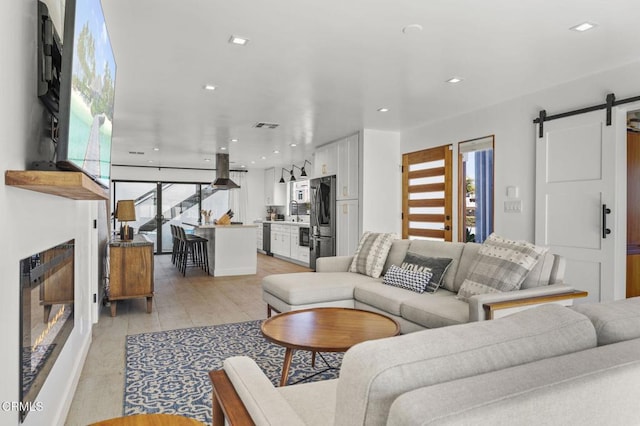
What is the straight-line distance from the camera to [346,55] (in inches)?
130

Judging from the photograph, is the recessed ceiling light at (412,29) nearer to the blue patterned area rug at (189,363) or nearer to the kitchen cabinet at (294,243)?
the blue patterned area rug at (189,363)

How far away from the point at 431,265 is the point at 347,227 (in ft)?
10.8

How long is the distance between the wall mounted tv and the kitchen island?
201 inches

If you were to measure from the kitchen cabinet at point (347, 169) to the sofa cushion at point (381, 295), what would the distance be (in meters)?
2.99

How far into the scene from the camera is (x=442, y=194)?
5.69 m

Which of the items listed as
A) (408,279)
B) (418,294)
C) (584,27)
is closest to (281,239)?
(408,279)

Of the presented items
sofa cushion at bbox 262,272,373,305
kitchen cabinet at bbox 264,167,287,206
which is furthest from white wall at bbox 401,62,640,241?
kitchen cabinet at bbox 264,167,287,206

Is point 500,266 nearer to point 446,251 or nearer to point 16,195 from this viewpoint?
point 446,251

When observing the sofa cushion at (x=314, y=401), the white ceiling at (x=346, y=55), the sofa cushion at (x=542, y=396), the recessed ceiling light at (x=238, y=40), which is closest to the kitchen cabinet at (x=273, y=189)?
the white ceiling at (x=346, y=55)

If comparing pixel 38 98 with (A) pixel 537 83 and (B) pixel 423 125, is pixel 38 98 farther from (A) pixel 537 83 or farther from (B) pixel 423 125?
(B) pixel 423 125

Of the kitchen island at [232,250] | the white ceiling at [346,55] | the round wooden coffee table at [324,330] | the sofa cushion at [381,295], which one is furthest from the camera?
the kitchen island at [232,250]

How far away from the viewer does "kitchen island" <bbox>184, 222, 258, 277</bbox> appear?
7.05 m

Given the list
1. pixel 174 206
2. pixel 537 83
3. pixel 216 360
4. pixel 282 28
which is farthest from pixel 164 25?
pixel 174 206

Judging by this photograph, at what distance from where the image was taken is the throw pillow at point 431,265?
3.42 meters
